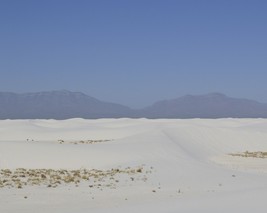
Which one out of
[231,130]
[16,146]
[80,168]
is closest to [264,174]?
[80,168]

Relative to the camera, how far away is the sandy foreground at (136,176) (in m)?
17.6

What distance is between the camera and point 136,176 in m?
25.7

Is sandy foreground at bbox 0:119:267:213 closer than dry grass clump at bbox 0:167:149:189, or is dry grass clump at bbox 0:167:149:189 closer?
sandy foreground at bbox 0:119:267:213

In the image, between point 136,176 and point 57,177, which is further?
point 136,176

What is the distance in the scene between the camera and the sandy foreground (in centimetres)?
1761

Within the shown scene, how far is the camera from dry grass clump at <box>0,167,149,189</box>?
76.5 ft

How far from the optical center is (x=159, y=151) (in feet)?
110

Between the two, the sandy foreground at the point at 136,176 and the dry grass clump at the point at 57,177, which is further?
the dry grass clump at the point at 57,177

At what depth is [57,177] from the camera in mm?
25078

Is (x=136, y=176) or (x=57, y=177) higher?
(x=136, y=176)

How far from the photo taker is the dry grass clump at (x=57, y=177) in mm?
23323

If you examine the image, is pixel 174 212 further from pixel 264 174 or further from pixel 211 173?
pixel 264 174

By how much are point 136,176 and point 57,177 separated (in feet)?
13.1

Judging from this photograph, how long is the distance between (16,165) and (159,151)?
9414 millimetres
